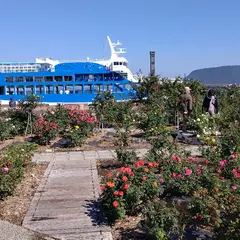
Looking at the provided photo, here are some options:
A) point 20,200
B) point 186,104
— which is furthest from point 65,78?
point 20,200

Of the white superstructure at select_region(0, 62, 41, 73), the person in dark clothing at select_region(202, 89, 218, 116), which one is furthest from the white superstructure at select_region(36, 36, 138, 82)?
the person in dark clothing at select_region(202, 89, 218, 116)

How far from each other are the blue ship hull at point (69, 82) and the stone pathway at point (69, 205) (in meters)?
31.6

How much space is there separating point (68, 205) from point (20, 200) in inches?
27.5

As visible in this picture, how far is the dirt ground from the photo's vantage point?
4.36 meters

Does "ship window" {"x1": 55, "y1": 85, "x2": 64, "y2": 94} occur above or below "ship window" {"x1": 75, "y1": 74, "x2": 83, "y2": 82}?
below

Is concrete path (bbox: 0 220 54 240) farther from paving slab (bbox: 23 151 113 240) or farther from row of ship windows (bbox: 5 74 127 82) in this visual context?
row of ship windows (bbox: 5 74 127 82)

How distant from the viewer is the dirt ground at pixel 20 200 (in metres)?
4.36

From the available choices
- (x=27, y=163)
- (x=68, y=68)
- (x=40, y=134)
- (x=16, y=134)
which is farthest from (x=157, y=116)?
(x=68, y=68)

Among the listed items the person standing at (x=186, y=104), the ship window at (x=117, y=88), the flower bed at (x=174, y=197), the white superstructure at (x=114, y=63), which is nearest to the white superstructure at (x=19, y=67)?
the white superstructure at (x=114, y=63)

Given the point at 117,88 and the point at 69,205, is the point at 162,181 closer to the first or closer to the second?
the point at 69,205

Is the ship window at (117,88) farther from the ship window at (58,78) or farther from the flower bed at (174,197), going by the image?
the flower bed at (174,197)

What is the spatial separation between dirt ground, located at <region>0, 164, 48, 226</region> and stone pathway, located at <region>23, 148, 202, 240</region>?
9 centimetres

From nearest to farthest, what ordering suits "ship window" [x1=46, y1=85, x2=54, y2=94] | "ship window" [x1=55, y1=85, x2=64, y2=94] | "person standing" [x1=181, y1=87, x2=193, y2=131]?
1. "person standing" [x1=181, y1=87, x2=193, y2=131]
2. "ship window" [x1=46, y1=85, x2=54, y2=94]
3. "ship window" [x1=55, y1=85, x2=64, y2=94]

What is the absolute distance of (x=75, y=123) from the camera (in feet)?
33.5
